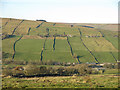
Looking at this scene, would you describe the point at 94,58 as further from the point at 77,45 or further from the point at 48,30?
the point at 48,30

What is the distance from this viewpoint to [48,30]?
372 feet

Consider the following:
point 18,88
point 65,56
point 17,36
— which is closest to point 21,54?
point 65,56

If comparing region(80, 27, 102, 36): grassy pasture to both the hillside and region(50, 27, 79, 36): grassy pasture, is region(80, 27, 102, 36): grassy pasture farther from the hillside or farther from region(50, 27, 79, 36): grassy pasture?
region(50, 27, 79, 36): grassy pasture

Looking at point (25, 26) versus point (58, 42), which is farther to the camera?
point (25, 26)

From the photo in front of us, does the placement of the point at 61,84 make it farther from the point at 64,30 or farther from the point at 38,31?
the point at 64,30

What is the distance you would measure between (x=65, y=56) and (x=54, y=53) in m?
5.57

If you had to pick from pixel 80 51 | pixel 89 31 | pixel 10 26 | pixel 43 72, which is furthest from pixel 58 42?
pixel 43 72

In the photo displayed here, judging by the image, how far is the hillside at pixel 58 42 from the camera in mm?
76625

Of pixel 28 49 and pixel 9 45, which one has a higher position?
pixel 9 45

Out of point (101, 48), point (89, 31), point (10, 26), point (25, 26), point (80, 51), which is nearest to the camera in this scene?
point (80, 51)

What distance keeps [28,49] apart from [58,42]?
57.6 ft

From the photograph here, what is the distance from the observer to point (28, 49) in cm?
8562

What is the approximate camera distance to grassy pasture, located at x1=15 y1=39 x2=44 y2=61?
248 feet

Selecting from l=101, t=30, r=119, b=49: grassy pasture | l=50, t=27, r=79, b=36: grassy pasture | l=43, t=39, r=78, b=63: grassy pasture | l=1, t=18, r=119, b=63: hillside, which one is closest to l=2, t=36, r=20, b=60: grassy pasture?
l=1, t=18, r=119, b=63: hillside
